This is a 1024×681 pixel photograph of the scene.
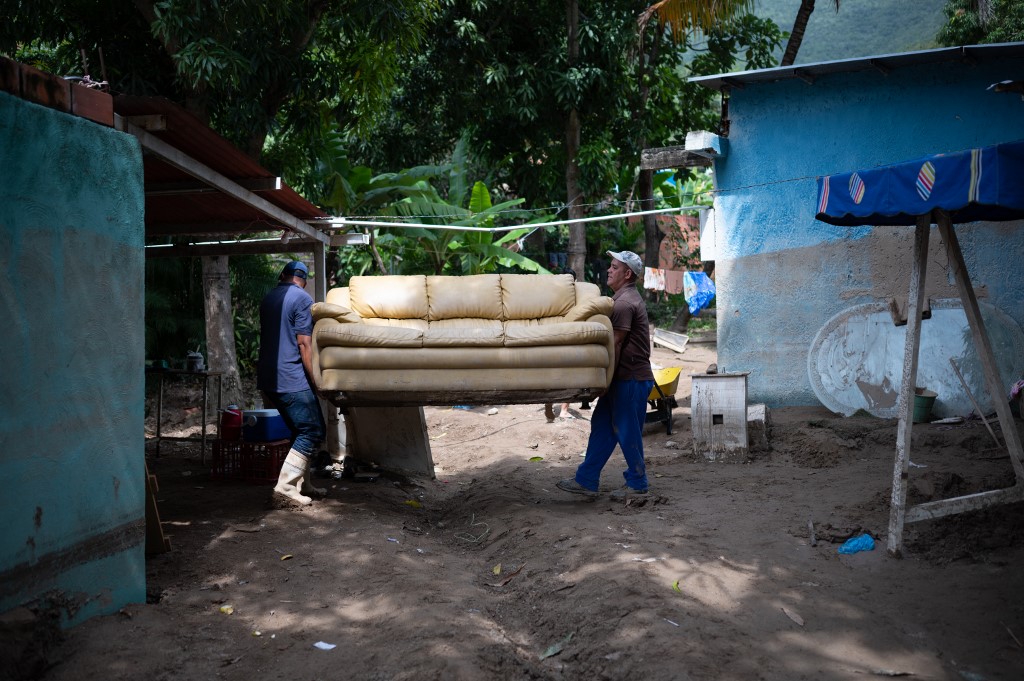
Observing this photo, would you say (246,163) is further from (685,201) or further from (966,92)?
(685,201)

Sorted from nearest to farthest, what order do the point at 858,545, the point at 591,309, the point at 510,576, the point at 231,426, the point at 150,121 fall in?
the point at 150,121
the point at 858,545
the point at 510,576
the point at 591,309
the point at 231,426

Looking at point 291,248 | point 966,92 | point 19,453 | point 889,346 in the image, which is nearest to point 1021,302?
point 889,346

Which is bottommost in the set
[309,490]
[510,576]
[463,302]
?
[510,576]

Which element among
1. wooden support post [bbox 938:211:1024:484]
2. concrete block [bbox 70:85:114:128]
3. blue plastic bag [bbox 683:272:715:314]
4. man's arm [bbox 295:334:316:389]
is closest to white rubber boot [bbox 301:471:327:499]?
man's arm [bbox 295:334:316:389]

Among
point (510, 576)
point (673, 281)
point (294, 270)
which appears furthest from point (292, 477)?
point (673, 281)

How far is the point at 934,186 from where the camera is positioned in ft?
15.1

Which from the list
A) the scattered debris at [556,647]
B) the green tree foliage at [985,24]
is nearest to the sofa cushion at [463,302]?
the scattered debris at [556,647]

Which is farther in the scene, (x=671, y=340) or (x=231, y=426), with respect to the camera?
(x=671, y=340)

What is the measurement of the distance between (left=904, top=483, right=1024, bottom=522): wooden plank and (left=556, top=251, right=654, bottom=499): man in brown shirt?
2200 millimetres

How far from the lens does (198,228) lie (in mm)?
7945

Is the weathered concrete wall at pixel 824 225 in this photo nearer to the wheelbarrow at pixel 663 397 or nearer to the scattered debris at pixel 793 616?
the wheelbarrow at pixel 663 397

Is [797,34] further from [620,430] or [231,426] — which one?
[231,426]

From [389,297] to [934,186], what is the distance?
5.07 metres

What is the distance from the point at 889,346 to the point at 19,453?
833 cm
